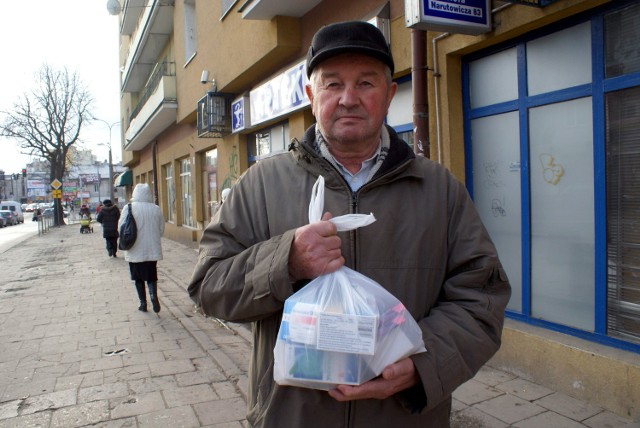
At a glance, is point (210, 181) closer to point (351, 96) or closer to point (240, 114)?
point (240, 114)

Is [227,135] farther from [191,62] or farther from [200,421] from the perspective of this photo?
[200,421]

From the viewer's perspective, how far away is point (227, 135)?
11836mm

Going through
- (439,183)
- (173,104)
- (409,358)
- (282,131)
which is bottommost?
(409,358)

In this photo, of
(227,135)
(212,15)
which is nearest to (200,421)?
(227,135)

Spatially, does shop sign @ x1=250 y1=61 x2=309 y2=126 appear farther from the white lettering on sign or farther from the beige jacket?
the beige jacket

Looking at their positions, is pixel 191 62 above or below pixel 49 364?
above

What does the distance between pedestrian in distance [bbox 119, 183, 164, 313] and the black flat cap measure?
232 inches

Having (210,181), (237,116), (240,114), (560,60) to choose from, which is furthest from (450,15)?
(210,181)

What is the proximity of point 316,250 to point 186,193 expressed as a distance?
55.2 feet

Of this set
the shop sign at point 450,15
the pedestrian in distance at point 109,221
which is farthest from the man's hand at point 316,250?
the pedestrian in distance at point 109,221

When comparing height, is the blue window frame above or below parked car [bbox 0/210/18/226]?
above

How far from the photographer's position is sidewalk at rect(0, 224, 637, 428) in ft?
12.2

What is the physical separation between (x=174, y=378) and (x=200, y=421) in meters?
0.99

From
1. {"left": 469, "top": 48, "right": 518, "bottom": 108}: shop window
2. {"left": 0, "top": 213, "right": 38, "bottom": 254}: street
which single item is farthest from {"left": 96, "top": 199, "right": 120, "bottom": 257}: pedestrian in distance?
{"left": 469, "top": 48, "right": 518, "bottom": 108}: shop window
